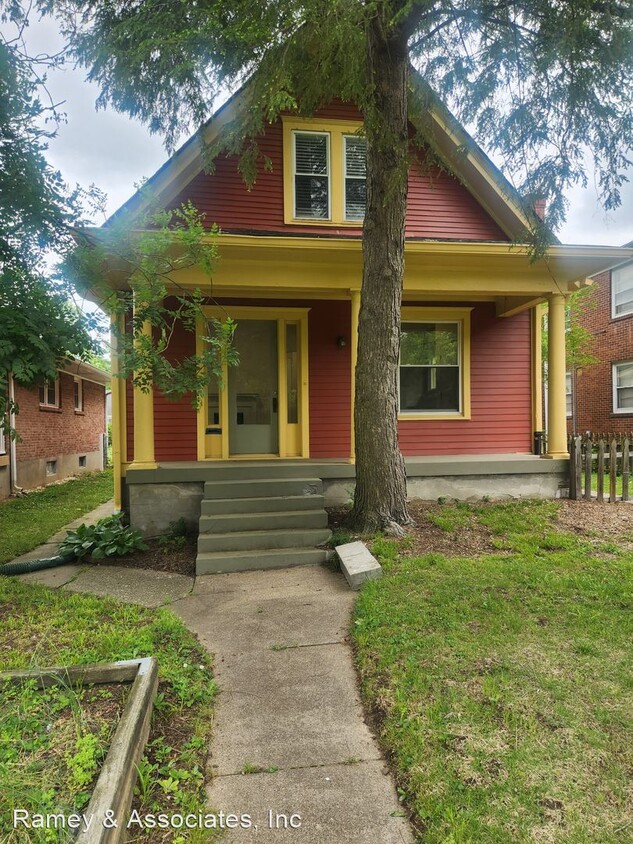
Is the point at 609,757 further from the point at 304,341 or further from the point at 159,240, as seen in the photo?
Answer: the point at 304,341

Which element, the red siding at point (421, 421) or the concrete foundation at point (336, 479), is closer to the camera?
the concrete foundation at point (336, 479)

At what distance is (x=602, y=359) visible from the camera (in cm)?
1588

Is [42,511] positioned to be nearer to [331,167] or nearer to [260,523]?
[260,523]

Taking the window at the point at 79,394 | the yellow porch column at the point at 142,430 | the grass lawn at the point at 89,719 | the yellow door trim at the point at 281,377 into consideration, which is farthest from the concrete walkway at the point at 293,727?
the window at the point at 79,394

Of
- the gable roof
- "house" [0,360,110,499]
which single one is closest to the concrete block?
the gable roof

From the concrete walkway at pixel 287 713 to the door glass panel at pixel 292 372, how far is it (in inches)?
145

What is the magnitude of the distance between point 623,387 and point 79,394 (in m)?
17.8

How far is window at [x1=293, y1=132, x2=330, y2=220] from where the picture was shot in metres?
8.05

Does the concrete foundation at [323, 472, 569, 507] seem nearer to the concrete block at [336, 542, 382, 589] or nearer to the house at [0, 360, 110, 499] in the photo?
the concrete block at [336, 542, 382, 589]

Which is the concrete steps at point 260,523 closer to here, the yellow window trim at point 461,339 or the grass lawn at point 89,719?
the grass lawn at point 89,719

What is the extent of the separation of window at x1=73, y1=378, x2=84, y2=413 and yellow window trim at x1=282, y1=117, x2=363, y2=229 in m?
11.4

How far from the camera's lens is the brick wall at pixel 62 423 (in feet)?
38.4

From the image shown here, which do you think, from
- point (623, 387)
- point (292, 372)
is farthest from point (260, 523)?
point (623, 387)

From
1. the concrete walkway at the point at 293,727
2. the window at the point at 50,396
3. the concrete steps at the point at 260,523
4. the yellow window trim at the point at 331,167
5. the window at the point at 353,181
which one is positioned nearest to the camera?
the concrete walkway at the point at 293,727
